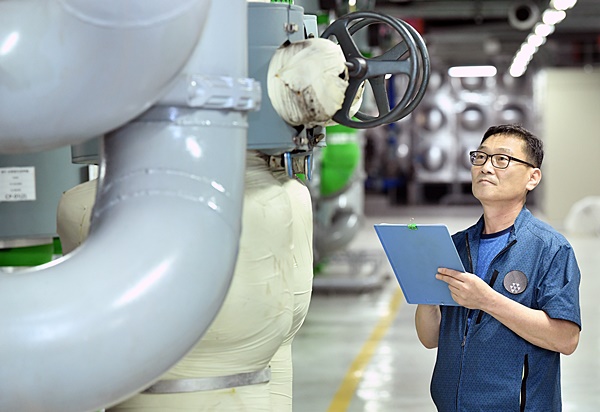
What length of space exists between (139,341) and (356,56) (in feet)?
3.01

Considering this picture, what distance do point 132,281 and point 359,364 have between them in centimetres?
553

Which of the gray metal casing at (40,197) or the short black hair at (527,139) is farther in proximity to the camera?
the gray metal casing at (40,197)

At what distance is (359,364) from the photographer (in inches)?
278

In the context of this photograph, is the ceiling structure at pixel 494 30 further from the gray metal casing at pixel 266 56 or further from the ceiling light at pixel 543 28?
the gray metal casing at pixel 266 56

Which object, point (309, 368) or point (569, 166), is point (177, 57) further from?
point (569, 166)

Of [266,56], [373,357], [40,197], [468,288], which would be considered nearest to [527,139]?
[468,288]

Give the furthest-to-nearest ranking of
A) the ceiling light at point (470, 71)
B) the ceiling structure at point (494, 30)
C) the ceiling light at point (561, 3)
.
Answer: the ceiling light at point (470, 71)
the ceiling structure at point (494, 30)
the ceiling light at point (561, 3)

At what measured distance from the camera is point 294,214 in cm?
243

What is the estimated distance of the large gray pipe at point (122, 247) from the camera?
164 centimetres

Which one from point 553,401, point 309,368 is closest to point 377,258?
point 309,368

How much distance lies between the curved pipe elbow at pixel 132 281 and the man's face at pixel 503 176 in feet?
3.80

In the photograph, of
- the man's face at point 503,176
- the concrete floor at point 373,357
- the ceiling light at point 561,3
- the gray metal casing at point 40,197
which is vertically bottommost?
the concrete floor at point 373,357

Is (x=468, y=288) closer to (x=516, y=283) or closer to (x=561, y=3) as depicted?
(x=516, y=283)

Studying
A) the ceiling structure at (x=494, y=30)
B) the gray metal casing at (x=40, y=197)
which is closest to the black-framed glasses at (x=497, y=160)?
the gray metal casing at (x=40, y=197)
